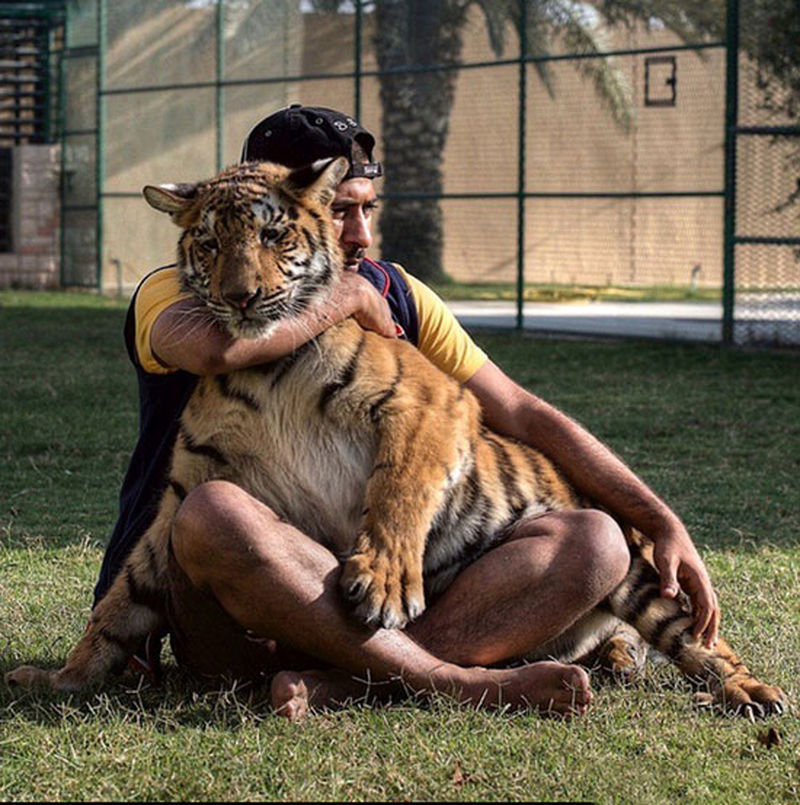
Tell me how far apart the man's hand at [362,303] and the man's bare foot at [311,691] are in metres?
0.86

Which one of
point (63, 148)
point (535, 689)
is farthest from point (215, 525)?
point (63, 148)

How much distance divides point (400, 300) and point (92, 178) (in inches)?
637

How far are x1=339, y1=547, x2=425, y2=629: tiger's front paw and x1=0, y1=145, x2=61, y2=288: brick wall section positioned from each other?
17.0 metres

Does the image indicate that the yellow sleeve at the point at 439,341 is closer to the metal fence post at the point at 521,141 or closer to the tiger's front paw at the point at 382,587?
the tiger's front paw at the point at 382,587

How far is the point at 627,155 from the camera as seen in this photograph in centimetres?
2167

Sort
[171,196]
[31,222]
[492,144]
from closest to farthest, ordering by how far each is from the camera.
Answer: [171,196] < [31,222] < [492,144]

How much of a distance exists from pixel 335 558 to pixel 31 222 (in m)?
16.9

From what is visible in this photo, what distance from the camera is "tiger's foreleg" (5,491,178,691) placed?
3.84 metres

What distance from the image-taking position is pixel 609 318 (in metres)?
16.2

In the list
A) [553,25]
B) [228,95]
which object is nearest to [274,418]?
[553,25]

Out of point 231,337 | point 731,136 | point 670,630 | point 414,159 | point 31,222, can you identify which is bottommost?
point 670,630

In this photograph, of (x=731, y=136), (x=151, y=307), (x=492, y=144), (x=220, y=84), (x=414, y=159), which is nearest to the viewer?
(x=151, y=307)

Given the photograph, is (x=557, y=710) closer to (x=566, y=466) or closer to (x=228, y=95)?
(x=566, y=466)

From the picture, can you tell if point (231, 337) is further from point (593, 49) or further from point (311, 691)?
point (593, 49)
